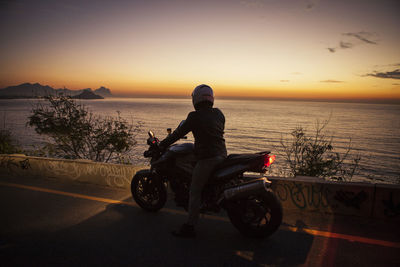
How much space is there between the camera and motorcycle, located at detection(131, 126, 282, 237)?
10.5 ft

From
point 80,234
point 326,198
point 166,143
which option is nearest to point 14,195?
point 80,234

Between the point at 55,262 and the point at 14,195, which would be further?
the point at 14,195

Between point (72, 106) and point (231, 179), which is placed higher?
point (72, 106)

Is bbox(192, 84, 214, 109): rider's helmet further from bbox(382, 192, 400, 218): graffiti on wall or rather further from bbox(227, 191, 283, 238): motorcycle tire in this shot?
bbox(382, 192, 400, 218): graffiti on wall

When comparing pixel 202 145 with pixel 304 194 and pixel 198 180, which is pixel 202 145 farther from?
pixel 304 194

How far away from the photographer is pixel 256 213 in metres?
3.34

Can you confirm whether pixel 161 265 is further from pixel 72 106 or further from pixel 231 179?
pixel 72 106

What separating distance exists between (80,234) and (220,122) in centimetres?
260

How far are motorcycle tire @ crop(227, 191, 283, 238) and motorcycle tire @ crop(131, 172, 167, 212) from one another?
134 cm

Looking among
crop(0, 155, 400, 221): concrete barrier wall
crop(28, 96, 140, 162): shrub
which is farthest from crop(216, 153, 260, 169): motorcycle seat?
crop(28, 96, 140, 162): shrub

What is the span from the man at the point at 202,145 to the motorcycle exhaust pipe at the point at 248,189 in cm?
39

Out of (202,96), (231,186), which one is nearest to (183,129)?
(202,96)

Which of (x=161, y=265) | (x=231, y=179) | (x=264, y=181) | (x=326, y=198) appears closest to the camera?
(x=161, y=265)

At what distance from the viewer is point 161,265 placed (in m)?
2.82
